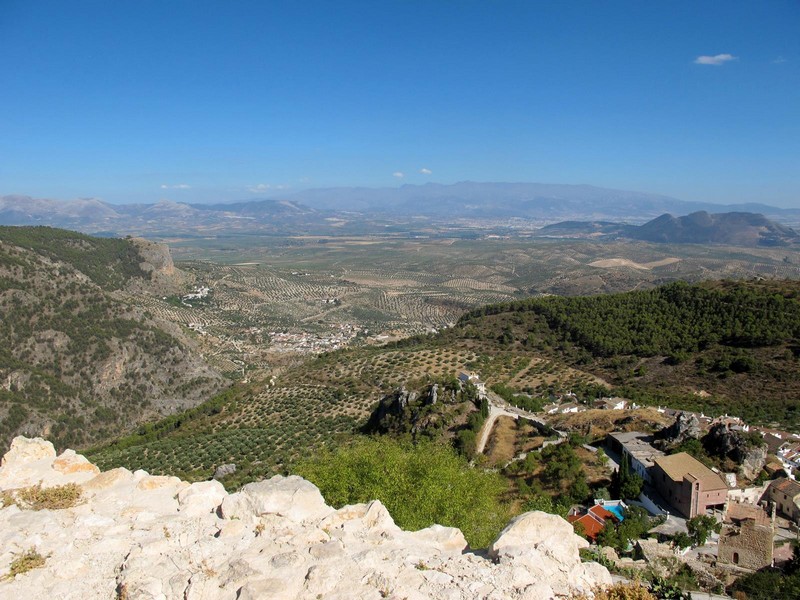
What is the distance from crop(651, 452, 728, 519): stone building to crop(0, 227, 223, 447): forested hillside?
153 ft

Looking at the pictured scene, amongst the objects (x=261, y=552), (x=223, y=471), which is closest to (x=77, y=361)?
(x=223, y=471)

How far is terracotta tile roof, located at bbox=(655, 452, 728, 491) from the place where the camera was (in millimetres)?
20328

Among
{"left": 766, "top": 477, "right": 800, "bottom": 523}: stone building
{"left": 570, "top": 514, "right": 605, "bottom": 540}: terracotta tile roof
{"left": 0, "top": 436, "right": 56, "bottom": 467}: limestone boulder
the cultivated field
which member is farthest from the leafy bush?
the cultivated field

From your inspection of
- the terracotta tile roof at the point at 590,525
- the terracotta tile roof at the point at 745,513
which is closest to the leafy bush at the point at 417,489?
the terracotta tile roof at the point at 590,525

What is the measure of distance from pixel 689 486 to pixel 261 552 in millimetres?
19099

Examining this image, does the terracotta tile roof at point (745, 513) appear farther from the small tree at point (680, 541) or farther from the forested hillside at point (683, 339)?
the forested hillside at point (683, 339)

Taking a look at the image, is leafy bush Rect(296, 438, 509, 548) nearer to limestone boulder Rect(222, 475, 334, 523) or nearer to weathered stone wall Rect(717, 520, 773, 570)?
limestone boulder Rect(222, 475, 334, 523)

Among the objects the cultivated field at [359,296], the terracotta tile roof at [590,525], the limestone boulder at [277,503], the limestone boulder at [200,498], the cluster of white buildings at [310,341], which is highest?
the limestone boulder at [277,503]

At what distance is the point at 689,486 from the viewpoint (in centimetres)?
2023

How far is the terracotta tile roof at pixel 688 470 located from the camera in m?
20.3

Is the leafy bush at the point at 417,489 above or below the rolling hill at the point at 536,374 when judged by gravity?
above

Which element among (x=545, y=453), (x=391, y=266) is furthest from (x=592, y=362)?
(x=391, y=266)

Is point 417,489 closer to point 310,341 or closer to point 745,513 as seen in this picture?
point 745,513

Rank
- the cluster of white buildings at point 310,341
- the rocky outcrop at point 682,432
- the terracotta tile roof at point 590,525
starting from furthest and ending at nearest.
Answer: the cluster of white buildings at point 310,341 < the rocky outcrop at point 682,432 < the terracotta tile roof at point 590,525
